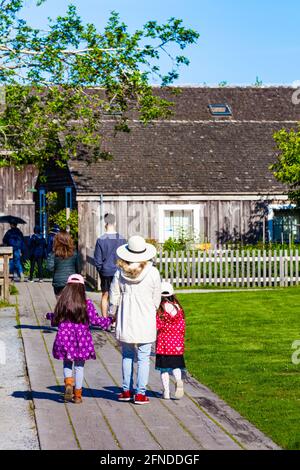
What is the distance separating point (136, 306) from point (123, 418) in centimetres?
146

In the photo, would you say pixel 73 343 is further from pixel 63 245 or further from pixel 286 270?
pixel 286 270

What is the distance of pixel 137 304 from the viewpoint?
426 inches

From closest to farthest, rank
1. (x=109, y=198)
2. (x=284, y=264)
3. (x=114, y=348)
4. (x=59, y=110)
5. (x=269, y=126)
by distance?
(x=114, y=348)
(x=59, y=110)
(x=284, y=264)
(x=109, y=198)
(x=269, y=126)

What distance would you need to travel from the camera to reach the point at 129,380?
35.7 feet

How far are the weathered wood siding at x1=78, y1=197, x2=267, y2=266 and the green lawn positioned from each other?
8607 millimetres

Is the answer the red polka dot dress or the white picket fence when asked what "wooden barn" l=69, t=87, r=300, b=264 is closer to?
the white picket fence

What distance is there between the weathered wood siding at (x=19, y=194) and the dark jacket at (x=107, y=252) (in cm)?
2323

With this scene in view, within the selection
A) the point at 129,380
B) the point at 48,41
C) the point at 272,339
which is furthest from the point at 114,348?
the point at 48,41

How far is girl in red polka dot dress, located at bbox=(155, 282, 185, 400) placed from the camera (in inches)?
436

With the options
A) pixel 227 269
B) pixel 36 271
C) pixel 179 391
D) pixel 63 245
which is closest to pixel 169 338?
pixel 179 391

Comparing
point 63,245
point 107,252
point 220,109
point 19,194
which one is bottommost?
point 107,252

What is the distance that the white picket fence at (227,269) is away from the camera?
1102 inches

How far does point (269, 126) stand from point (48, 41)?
584 inches
